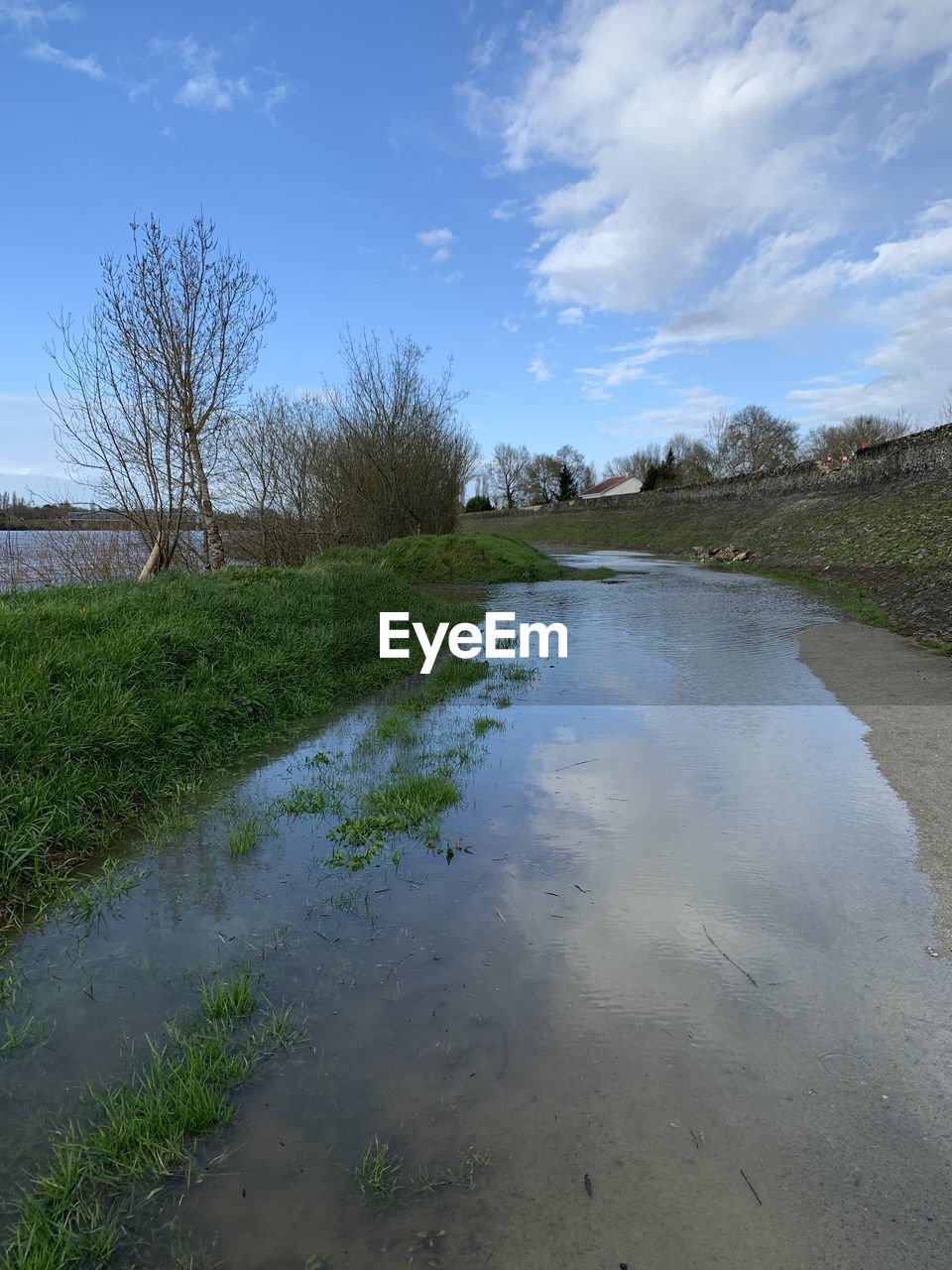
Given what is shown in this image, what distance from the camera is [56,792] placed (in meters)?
4.28

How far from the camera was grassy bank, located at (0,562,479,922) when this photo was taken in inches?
162

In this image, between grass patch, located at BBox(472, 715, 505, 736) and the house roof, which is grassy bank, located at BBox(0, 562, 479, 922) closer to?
grass patch, located at BBox(472, 715, 505, 736)

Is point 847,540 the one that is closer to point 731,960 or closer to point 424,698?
point 424,698

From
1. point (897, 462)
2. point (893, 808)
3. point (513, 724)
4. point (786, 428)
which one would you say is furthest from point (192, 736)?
point (786, 428)

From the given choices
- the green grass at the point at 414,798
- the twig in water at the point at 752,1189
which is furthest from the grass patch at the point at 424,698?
the twig in water at the point at 752,1189

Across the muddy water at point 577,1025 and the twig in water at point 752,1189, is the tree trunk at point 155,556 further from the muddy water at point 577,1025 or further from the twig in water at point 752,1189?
the twig in water at point 752,1189

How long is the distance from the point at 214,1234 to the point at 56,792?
314 cm

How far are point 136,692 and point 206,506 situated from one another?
8.58 m

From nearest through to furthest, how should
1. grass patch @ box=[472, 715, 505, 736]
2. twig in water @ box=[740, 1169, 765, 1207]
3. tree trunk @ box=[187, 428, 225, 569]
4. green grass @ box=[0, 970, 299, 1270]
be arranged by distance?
green grass @ box=[0, 970, 299, 1270], twig in water @ box=[740, 1169, 765, 1207], grass patch @ box=[472, 715, 505, 736], tree trunk @ box=[187, 428, 225, 569]

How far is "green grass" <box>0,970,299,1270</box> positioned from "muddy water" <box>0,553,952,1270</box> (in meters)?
0.11

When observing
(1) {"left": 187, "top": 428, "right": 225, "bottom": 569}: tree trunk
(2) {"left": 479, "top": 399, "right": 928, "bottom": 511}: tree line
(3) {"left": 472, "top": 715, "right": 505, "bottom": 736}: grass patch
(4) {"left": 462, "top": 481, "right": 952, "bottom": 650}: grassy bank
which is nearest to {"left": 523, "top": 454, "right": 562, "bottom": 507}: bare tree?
(2) {"left": 479, "top": 399, "right": 928, "bottom": 511}: tree line

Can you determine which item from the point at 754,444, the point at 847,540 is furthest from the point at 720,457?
the point at 847,540

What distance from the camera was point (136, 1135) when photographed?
2.07m

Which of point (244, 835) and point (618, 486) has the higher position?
point (618, 486)
